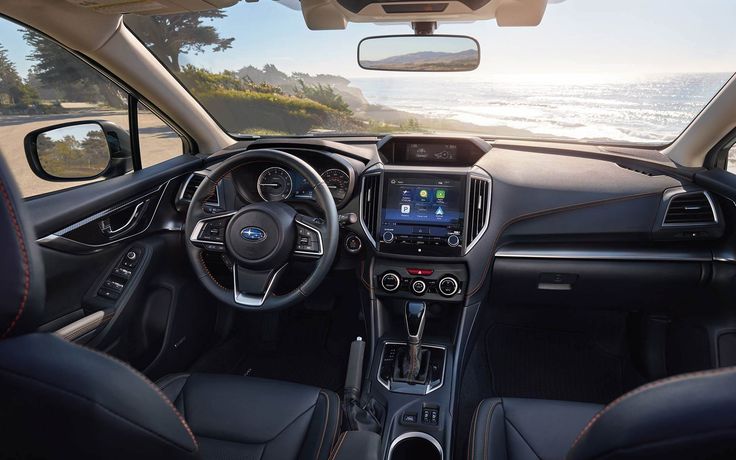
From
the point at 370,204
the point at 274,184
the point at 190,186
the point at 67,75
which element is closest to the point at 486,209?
the point at 370,204

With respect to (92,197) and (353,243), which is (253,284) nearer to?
(353,243)

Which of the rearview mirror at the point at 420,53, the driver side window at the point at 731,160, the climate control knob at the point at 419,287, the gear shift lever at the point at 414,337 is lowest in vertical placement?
the gear shift lever at the point at 414,337

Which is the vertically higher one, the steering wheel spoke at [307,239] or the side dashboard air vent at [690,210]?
the side dashboard air vent at [690,210]

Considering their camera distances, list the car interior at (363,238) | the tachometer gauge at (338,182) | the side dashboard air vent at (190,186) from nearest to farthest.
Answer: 1. the car interior at (363,238)
2. the tachometer gauge at (338,182)
3. the side dashboard air vent at (190,186)

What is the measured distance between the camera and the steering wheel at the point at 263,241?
7.83ft

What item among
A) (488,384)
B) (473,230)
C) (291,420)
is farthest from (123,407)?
(488,384)

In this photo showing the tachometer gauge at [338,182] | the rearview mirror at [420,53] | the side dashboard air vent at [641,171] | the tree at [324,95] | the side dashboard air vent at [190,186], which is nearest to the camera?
the rearview mirror at [420,53]

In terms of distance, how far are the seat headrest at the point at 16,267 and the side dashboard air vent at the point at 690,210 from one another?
277cm

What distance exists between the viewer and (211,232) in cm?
256

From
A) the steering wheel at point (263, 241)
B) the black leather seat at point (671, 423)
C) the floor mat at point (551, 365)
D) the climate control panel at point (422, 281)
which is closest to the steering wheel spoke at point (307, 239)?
the steering wheel at point (263, 241)

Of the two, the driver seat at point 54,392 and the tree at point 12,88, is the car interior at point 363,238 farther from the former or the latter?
the driver seat at point 54,392

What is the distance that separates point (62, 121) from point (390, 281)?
1.87 meters

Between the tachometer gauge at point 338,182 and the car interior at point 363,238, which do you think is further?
the tachometer gauge at point 338,182

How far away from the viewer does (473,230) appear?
110 inches
